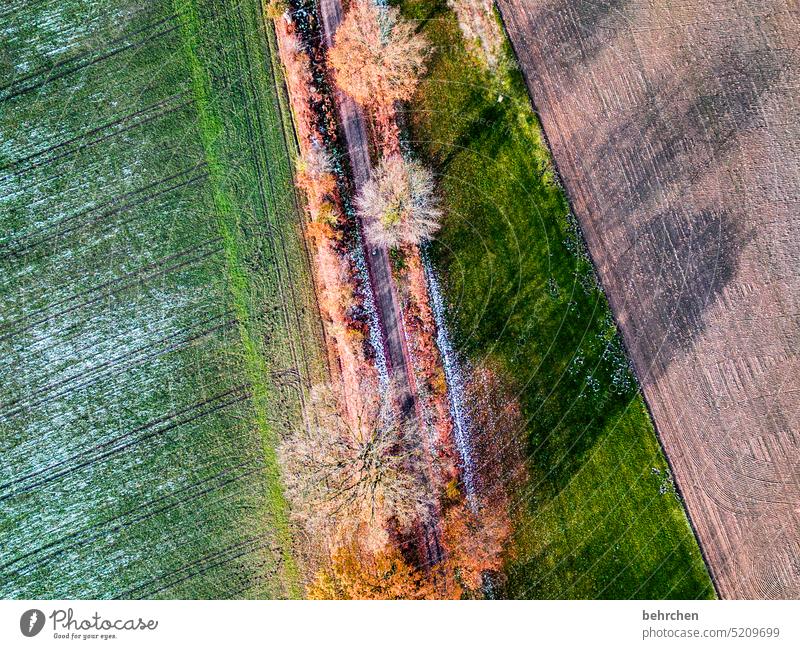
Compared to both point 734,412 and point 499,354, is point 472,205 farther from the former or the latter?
point 734,412

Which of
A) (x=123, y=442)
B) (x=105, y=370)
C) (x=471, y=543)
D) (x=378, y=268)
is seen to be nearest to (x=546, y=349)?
(x=378, y=268)

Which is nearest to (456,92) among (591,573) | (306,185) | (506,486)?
(306,185)

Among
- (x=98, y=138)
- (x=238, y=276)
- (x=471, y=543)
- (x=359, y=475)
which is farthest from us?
(x=238, y=276)

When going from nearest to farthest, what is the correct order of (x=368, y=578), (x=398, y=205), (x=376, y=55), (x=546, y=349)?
(x=368, y=578), (x=376, y=55), (x=398, y=205), (x=546, y=349)

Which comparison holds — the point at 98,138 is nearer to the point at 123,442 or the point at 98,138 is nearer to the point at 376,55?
the point at 376,55

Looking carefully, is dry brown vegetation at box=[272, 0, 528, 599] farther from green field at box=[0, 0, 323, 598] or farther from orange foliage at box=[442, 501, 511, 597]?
green field at box=[0, 0, 323, 598]

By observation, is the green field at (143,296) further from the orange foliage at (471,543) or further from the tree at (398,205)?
the orange foliage at (471,543)

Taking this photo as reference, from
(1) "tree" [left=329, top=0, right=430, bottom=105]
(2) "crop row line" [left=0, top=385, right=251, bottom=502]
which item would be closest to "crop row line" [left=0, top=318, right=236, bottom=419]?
(2) "crop row line" [left=0, top=385, right=251, bottom=502]
